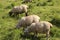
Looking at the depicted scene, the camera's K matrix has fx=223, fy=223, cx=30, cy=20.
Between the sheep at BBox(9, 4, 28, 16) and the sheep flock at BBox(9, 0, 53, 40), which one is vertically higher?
the sheep flock at BBox(9, 0, 53, 40)

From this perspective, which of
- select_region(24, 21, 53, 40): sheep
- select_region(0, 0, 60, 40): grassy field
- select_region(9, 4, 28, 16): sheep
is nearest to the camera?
select_region(24, 21, 53, 40): sheep

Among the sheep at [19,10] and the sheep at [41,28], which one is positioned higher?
the sheep at [41,28]

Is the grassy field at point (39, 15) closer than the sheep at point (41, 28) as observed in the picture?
No

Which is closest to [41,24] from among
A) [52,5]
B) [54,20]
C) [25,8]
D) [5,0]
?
[54,20]

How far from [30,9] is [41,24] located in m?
5.59

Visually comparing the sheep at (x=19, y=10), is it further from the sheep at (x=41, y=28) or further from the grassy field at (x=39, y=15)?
the sheep at (x=41, y=28)

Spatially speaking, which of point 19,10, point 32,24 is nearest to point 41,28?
point 32,24

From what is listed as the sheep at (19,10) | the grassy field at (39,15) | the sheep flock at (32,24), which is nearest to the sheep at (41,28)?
the sheep flock at (32,24)

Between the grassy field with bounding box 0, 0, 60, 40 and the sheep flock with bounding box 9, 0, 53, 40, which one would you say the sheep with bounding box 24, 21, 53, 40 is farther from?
the grassy field with bounding box 0, 0, 60, 40

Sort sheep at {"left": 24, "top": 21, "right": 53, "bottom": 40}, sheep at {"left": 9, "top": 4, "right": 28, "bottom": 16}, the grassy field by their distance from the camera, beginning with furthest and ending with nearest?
1. sheep at {"left": 9, "top": 4, "right": 28, "bottom": 16}
2. the grassy field
3. sheep at {"left": 24, "top": 21, "right": 53, "bottom": 40}

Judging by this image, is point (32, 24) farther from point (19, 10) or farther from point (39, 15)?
point (19, 10)

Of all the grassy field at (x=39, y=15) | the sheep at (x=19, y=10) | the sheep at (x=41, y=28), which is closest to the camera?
the sheep at (x=41, y=28)

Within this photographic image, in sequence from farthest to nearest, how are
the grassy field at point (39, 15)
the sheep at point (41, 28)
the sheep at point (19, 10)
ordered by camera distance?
the sheep at point (19, 10) → the grassy field at point (39, 15) → the sheep at point (41, 28)

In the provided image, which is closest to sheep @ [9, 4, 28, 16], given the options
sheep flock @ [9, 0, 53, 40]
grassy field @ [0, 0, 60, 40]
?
sheep flock @ [9, 0, 53, 40]
